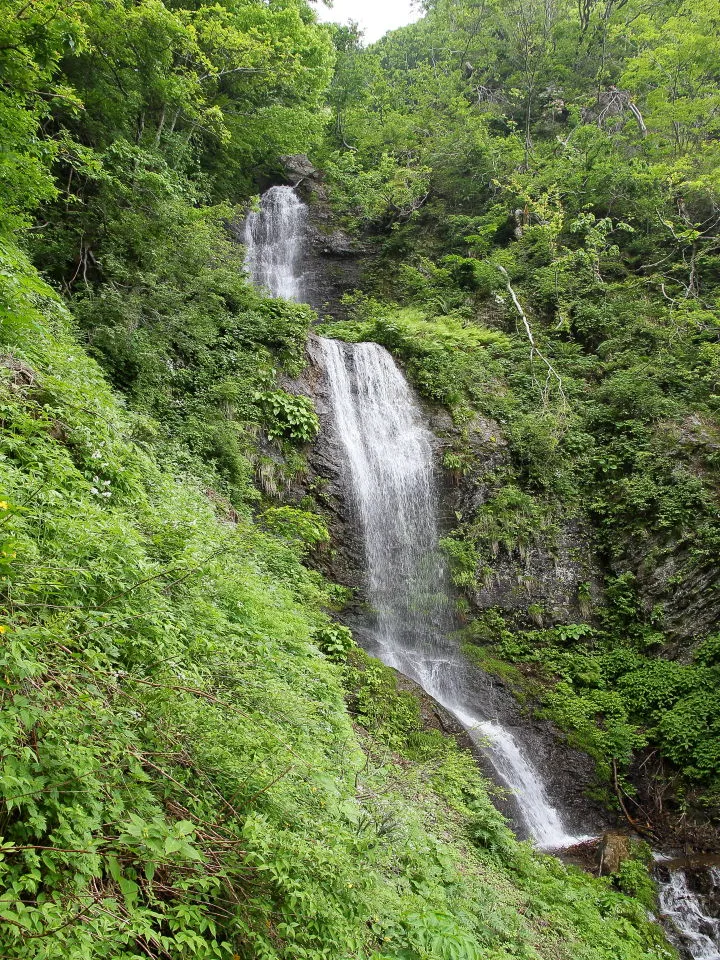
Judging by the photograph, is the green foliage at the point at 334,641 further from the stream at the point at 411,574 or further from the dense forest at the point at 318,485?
the stream at the point at 411,574

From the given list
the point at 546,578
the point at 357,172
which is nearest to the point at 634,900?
the point at 546,578

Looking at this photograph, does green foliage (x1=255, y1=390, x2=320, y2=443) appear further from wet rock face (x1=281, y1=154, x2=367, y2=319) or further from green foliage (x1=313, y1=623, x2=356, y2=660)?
wet rock face (x1=281, y1=154, x2=367, y2=319)

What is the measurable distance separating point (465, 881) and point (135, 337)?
8.30 meters

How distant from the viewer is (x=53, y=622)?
104 inches

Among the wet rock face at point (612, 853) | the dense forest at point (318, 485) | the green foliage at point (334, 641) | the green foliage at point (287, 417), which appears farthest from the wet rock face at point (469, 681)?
the green foliage at point (334, 641)

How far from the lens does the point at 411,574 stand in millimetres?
11242

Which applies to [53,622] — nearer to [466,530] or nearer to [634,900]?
[634,900]

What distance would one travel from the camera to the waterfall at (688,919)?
639cm

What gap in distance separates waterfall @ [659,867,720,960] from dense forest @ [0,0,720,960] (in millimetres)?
378

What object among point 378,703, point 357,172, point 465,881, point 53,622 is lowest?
point 465,881

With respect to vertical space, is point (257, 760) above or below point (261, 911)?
above

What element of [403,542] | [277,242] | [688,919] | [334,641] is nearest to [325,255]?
[277,242]

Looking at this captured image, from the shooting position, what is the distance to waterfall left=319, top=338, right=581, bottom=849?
8.70 metres

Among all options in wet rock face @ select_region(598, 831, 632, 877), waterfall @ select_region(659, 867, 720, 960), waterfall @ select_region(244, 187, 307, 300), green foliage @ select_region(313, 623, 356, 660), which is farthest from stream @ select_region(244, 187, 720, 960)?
waterfall @ select_region(244, 187, 307, 300)
